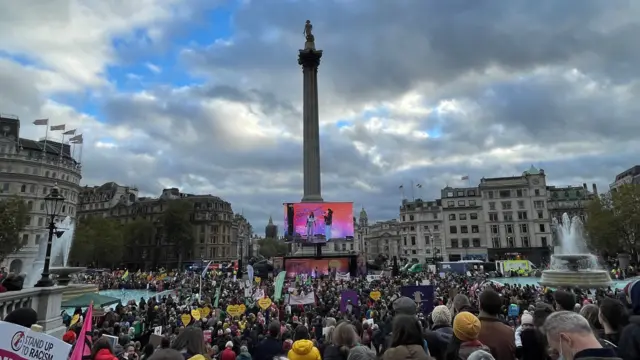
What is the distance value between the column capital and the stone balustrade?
5943cm

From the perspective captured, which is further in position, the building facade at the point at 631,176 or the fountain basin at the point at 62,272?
the building facade at the point at 631,176

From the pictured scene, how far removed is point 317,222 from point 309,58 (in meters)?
29.6

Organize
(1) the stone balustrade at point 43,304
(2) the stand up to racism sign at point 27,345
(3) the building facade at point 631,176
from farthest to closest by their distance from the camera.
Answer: (3) the building facade at point 631,176 → (1) the stone balustrade at point 43,304 → (2) the stand up to racism sign at point 27,345

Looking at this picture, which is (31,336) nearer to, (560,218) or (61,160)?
(61,160)

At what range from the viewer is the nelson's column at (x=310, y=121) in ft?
201

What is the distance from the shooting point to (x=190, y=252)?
9719 cm

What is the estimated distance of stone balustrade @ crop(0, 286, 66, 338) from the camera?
10719 millimetres

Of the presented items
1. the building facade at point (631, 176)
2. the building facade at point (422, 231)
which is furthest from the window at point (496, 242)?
the building facade at point (631, 176)

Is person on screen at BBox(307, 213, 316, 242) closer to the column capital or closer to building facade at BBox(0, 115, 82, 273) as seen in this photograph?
the column capital

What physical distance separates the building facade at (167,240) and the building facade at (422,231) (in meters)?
49.3

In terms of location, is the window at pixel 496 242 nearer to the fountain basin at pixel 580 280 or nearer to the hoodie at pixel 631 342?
the fountain basin at pixel 580 280

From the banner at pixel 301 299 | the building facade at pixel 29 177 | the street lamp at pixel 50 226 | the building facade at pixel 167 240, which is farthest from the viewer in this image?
the building facade at pixel 167 240

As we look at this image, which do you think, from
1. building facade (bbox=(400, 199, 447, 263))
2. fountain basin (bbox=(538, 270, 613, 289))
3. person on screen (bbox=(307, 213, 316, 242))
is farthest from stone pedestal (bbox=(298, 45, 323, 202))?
building facade (bbox=(400, 199, 447, 263))

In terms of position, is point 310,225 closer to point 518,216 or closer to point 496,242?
point 496,242
